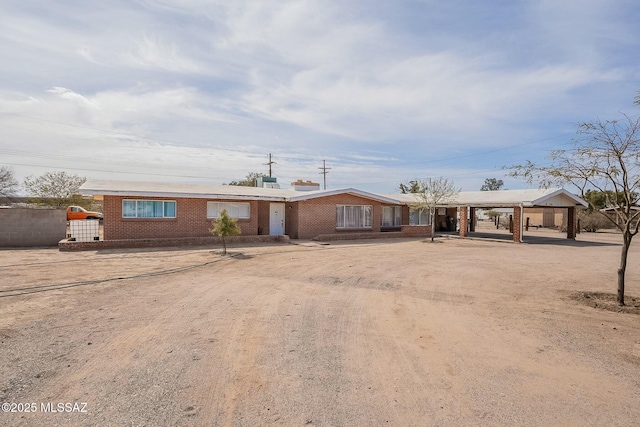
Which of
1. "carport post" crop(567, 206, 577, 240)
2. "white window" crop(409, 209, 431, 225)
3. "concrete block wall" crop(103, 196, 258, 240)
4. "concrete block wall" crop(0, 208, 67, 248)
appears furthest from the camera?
"white window" crop(409, 209, 431, 225)

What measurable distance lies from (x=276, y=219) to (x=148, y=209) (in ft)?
24.5

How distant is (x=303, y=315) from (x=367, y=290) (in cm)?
275

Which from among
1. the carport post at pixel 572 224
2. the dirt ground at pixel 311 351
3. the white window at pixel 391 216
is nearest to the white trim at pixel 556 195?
the carport post at pixel 572 224

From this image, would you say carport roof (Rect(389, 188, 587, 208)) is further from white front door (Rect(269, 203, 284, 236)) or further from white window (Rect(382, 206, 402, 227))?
white front door (Rect(269, 203, 284, 236))

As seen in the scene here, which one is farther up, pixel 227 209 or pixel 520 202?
pixel 520 202

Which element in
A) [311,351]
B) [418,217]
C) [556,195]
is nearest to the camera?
[311,351]

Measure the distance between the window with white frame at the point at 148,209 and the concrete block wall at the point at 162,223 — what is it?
0.17m

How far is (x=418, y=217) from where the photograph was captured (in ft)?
104

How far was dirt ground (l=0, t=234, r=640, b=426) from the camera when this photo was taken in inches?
151

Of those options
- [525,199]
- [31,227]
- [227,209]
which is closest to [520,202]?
[525,199]

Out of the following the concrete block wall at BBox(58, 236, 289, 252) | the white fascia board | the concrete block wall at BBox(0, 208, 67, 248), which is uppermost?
the white fascia board

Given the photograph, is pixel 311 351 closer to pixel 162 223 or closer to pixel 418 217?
pixel 162 223

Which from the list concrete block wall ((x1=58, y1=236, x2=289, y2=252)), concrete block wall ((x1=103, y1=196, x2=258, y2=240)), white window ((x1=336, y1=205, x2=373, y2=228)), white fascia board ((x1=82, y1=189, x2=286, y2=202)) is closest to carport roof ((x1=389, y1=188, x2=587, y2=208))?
white window ((x1=336, y1=205, x2=373, y2=228))

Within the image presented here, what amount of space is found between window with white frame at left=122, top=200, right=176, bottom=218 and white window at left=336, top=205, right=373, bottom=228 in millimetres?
10206
